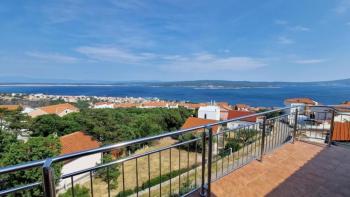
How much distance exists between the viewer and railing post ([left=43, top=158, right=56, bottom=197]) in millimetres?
1332

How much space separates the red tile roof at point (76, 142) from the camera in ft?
52.4

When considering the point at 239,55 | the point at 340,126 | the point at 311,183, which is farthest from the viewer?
the point at 239,55

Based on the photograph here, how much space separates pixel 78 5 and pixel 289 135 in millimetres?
12078

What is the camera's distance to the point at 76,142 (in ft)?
55.8

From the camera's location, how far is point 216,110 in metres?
33.3

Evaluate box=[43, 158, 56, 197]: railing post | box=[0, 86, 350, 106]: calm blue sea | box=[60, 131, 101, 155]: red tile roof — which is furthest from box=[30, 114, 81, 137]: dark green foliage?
box=[0, 86, 350, 106]: calm blue sea

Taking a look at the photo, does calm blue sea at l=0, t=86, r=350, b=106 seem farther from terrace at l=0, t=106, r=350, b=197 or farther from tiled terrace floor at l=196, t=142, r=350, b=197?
tiled terrace floor at l=196, t=142, r=350, b=197

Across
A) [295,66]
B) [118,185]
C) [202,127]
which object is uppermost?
[295,66]

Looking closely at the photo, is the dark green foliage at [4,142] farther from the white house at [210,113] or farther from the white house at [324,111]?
the white house at [210,113]

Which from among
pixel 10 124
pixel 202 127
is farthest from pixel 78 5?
pixel 10 124

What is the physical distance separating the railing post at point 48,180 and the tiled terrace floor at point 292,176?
7.32ft

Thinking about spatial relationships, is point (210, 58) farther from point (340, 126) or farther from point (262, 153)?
point (262, 153)

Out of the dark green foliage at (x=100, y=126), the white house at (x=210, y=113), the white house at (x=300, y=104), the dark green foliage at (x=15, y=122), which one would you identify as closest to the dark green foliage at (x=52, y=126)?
the dark green foliage at (x=100, y=126)

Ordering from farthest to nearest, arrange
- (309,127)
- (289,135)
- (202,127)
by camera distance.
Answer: (309,127), (289,135), (202,127)
